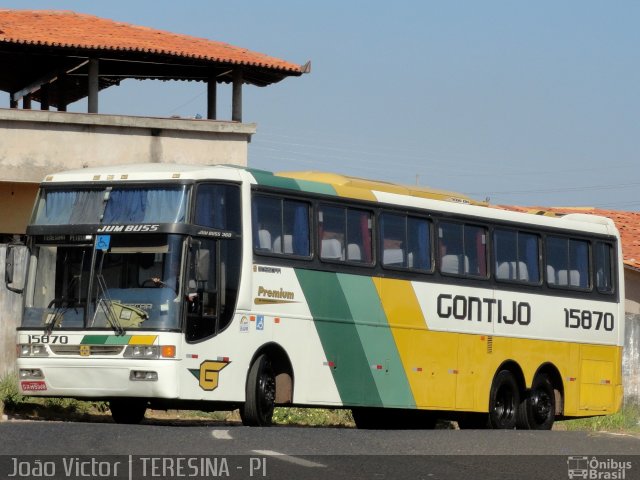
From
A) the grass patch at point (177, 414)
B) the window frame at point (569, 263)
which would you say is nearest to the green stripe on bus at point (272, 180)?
the grass patch at point (177, 414)

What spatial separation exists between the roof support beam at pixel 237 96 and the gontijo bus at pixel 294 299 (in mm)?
10917

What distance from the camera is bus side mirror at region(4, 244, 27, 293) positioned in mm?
17903

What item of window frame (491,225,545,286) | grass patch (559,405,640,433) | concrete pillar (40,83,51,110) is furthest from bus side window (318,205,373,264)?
concrete pillar (40,83,51,110)

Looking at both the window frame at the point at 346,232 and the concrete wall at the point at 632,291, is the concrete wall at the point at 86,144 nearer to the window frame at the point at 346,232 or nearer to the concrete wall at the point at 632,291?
the window frame at the point at 346,232

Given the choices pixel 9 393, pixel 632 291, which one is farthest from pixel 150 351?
pixel 632 291

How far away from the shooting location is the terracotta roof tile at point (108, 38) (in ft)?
101

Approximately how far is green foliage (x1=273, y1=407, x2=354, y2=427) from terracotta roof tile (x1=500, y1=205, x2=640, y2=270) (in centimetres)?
1306

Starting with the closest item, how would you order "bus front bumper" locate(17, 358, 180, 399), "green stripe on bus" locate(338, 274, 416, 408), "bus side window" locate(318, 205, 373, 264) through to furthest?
"bus front bumper" locate(17, 358, 180, 399), "bus side window" locate(318, 205, 373, 264), "green stripe on bus" locate(338, 274, 416, 408)

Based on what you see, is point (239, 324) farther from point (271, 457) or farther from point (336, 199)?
point (271, 457)

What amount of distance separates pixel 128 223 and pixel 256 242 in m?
1.62

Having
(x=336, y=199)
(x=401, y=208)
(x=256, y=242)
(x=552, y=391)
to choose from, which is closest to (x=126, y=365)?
(x=256, y=242)

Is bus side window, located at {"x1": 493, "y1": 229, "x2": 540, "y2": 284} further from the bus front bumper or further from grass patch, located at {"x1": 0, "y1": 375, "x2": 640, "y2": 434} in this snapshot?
the bus front bumper

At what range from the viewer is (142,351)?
17.2m

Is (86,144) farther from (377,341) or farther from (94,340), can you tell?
(94,340)
